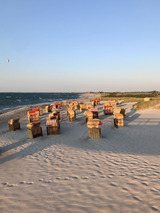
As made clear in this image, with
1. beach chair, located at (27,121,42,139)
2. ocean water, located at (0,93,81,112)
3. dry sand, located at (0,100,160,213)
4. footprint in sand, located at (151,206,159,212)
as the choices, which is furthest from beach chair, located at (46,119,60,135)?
ocean water, located at (0,93,81,112)

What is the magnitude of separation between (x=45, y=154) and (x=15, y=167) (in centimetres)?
178

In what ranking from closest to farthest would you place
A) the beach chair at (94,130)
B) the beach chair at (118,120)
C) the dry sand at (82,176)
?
the dry sand at (82,176)
the beach chair at (94,130)
the beach chair at (118,120)

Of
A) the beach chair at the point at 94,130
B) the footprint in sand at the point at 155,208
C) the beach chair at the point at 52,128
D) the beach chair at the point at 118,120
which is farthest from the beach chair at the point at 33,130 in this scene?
the footprint in sand at the point at 155,208

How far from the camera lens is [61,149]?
8445 mm

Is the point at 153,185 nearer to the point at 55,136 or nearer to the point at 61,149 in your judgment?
the point at 61,149

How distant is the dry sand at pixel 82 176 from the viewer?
3.82 meters

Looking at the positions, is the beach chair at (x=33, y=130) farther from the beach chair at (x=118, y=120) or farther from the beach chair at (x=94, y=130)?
the beach chair at (x=118, y=120)

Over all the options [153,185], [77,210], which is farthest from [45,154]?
[153,185]

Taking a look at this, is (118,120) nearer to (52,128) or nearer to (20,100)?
(52,128)

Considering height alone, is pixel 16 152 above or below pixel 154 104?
below

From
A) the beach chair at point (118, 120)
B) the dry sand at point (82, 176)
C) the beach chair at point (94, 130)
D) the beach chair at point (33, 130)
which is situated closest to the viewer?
the dry sand at point (82, 176)

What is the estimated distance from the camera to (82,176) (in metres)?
5.26

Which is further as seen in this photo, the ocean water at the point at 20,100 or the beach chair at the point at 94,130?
the ocean water at the point at 20,100

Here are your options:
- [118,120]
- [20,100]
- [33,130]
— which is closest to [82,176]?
[33,130]
